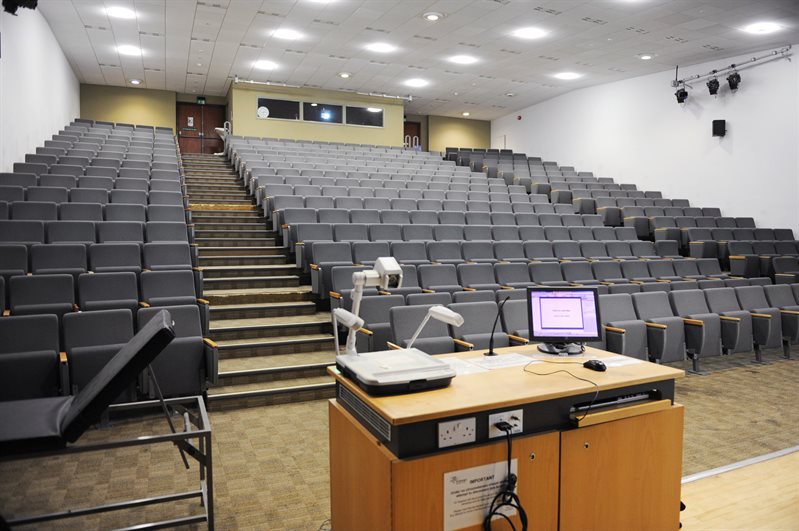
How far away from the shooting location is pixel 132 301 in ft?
9.95

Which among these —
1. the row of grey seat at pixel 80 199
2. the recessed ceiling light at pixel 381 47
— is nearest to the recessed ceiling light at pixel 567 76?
the recessed ceiling light at pixel 381 47

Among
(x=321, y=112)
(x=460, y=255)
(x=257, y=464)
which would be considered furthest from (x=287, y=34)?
(x=257, y=464)

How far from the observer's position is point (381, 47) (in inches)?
310

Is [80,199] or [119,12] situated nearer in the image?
[80,199]

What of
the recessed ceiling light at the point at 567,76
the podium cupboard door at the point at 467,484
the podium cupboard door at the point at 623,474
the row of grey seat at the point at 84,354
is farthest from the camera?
the recessed ceiling light at the point at 567,76

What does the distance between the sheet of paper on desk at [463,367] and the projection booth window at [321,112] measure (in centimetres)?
971

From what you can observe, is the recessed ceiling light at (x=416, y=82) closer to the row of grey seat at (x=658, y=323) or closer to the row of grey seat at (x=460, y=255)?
the row of grey seat at (x=460, y=255)

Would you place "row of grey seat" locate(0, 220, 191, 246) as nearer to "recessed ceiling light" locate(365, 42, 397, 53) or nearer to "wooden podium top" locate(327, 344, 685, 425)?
"wooden podium top" locate(327, 344, 685, 425)

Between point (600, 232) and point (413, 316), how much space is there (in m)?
3.63

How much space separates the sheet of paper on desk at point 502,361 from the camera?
1723 mm

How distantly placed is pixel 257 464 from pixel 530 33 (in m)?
6.56

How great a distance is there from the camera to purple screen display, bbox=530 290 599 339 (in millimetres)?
1957

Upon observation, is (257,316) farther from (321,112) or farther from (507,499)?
(321,112)

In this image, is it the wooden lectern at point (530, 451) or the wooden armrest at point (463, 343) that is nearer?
the wooden lectern at point (530, 451)
